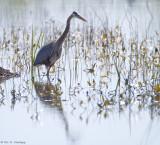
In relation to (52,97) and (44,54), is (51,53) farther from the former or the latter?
(52,97)

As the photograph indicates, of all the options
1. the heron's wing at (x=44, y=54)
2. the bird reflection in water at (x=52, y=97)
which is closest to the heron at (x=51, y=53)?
the heron's wing at (x=44, y=54)

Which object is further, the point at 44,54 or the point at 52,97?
the point at 44,54

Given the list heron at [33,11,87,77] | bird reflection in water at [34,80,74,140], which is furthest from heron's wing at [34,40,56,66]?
bird reflection in water at [34,80,74,140]

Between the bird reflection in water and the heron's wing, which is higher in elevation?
the heron's wing

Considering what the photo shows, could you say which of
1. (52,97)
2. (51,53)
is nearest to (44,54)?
(51,53)

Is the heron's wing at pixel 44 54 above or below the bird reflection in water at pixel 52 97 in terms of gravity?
above

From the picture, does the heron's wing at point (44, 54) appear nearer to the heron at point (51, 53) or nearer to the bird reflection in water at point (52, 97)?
the heron at point (51, 53)

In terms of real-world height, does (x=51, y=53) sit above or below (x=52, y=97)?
above

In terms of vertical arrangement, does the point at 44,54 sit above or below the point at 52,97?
above

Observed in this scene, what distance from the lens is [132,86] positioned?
5.07 meters

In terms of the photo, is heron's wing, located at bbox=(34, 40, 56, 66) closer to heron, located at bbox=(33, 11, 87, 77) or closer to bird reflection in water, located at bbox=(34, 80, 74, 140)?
heron, located at bbox=(33, 11, 87, 77)

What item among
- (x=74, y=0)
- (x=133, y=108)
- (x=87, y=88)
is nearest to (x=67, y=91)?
(x=87, y=88)

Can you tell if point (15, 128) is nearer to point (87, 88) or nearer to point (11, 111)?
point (11, 111)

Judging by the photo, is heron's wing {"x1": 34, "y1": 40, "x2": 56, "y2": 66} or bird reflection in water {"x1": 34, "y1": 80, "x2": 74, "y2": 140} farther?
heron's wing {"x1": 34, "y1": 40, "x2": 56, "y2": 66}
